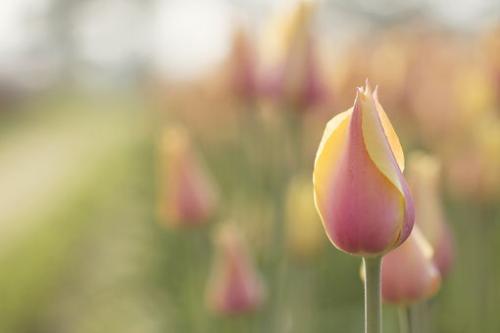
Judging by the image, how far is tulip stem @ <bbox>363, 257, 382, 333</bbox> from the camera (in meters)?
0.95

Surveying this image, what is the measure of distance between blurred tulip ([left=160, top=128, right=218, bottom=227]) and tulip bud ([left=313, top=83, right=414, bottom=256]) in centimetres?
139

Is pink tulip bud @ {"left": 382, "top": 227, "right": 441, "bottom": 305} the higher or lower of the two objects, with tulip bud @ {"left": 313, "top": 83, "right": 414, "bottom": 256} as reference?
lower

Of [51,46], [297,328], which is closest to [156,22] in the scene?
[51,46]

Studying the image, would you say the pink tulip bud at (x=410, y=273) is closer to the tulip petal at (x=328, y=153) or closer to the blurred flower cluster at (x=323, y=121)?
the blurred flower cluster at (x=323, y=121)

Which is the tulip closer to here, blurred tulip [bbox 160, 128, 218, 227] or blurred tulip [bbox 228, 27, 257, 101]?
blurred tulip [bbox 160, 128, 218, 227]

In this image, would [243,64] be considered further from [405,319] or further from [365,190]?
[365,190]

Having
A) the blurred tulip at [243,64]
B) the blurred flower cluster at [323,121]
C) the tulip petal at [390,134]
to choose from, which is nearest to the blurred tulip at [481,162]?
the blurred flower cluster at [323,121]

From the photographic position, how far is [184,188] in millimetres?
2352

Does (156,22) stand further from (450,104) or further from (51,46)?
(450,104)

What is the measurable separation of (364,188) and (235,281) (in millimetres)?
1155

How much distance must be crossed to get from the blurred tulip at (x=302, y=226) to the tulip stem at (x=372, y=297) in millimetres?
1525

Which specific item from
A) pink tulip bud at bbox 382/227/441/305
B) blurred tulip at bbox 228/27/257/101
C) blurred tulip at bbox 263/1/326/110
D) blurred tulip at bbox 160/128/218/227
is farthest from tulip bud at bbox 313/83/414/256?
blurred tulip at bbox 228/27/257/101

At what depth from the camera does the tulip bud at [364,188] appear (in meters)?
0.96

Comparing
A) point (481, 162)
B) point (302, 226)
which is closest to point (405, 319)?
point (481, 162)
